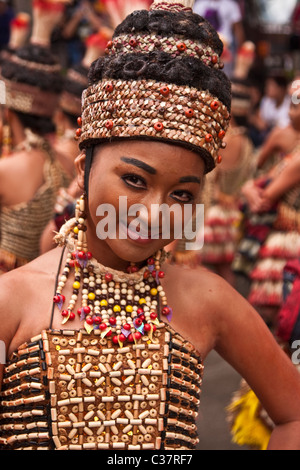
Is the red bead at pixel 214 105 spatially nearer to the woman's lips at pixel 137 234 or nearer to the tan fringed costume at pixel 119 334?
the tan fringed costume at pixel 119 334

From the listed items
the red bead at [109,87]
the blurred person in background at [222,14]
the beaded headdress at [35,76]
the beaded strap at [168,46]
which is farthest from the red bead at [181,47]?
the blurred person in background at [222,14]

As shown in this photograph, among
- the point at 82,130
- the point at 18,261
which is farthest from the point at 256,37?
the point at 82,130

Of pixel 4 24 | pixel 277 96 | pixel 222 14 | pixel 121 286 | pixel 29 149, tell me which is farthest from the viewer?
pixel 277 96

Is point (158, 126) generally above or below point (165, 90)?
below

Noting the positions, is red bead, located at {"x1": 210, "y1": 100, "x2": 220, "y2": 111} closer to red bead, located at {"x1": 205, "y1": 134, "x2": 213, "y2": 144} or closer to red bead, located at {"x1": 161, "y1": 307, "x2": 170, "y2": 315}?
red bead, located at {"x1": 205, "y1": 134, "x2": 213, "y2": 144}

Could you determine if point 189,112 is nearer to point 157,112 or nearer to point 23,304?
point 157,112

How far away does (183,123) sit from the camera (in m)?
1.91

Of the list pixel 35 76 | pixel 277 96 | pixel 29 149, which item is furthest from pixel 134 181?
pixel 277 96

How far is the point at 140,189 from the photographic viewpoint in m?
1.91

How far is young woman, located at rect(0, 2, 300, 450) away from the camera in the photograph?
1.90 meters

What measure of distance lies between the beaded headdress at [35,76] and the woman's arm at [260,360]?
8.26 ft

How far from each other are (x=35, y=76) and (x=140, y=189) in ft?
8.62
